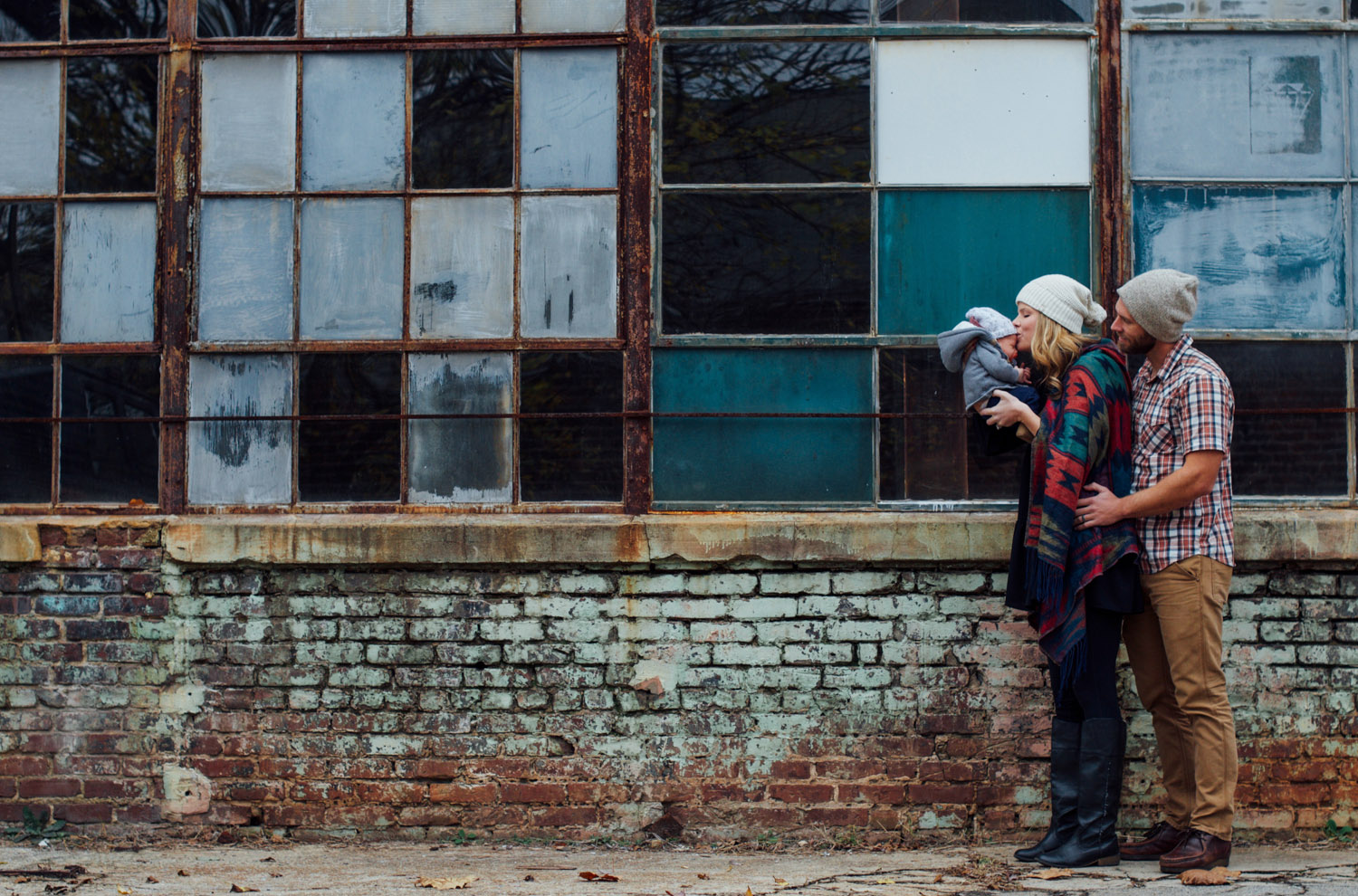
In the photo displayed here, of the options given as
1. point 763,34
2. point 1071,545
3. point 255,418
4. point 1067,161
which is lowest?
point 1071,545

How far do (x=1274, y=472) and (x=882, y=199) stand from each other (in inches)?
72.7

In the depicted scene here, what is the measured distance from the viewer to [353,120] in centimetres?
472

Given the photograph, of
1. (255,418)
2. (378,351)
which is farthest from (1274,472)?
(255,418)

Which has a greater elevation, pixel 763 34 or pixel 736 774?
pixel 763 34

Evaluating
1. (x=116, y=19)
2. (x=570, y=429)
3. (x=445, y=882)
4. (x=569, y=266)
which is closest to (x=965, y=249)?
(x=569, y=266)

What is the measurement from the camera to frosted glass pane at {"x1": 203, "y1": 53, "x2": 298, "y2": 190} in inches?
186

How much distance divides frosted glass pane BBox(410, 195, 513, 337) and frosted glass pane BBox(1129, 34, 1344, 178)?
2518 mm

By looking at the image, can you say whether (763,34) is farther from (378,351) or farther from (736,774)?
(736,774)

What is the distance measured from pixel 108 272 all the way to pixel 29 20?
1.09m

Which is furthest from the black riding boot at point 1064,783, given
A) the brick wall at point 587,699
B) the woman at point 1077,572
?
the brick wall at point 587,699

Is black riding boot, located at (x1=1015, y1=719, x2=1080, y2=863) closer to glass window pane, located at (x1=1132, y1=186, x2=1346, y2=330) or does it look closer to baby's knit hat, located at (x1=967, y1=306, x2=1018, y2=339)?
baby's knit hat, located at (x1=967, y1=306, x2=1018, y2=339)

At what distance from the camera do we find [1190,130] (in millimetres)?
4629

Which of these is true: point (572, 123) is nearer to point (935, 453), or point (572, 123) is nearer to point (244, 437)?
point (244, 437)

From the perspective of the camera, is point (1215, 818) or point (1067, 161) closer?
point (1215, 818)
